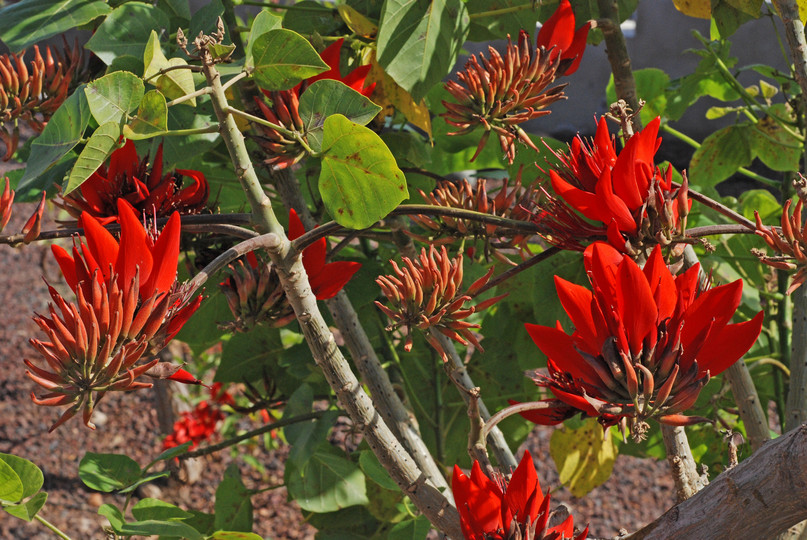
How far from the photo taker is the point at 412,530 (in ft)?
2.74

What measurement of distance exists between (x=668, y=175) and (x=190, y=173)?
367 millimetres

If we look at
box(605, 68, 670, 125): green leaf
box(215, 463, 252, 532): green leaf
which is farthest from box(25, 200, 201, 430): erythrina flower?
box(605, 68, 670, 125): green leaf

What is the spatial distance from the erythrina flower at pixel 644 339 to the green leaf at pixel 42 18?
0.50m

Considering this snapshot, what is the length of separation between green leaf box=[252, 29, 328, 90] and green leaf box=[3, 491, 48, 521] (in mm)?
354

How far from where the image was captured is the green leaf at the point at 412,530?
83 centimetres

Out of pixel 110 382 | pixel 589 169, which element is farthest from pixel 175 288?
pixel 589 169

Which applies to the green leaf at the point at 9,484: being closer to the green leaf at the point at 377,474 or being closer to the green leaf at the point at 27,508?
the green leaf at the point at 27,508

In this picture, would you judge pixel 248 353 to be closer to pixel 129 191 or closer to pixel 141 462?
pixel 129 191

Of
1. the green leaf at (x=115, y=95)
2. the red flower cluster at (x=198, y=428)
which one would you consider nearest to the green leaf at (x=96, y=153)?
the green leaf at (x=115, y=95)

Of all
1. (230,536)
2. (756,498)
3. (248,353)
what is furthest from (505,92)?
(248,353)

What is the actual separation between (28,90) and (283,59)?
0.35m

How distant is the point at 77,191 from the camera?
57cm

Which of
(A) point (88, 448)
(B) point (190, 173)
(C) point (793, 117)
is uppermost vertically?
(B) point (190, 173)

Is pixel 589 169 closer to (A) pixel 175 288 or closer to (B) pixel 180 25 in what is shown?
(A) pixel 175 288
